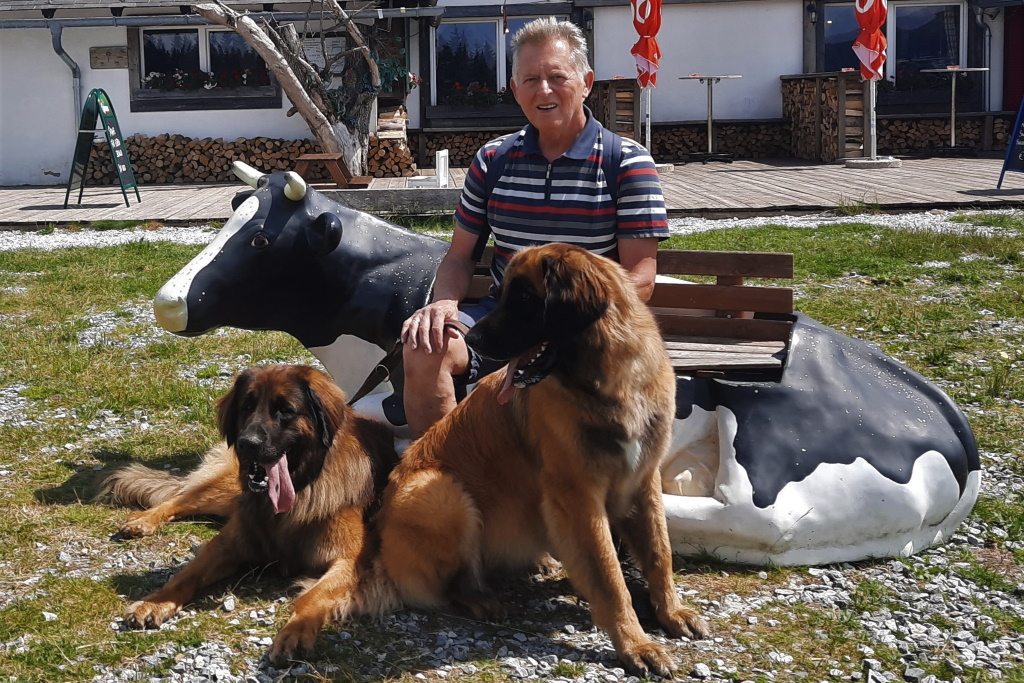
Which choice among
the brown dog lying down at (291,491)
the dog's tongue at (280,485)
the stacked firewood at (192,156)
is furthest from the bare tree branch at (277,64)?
the dog's tongue at (280,485)

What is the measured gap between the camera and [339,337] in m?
5.16

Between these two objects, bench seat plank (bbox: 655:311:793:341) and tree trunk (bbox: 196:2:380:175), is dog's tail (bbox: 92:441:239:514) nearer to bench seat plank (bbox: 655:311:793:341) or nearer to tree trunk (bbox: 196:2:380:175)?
bench seat plank (bbox: 655:311:793:341)

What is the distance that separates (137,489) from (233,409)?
1212mm

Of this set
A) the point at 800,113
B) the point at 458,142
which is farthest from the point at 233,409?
the point at 800,113

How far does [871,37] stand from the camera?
16062mm

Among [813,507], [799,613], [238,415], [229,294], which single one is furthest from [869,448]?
[229,294]

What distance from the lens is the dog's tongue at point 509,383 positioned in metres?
3.44

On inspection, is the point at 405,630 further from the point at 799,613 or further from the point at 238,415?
the point at 799,613

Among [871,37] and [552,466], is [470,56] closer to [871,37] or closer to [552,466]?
[871,37]

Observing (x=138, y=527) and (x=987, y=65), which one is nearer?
(x=138, y=527)

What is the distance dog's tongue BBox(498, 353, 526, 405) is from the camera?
11.3 feet

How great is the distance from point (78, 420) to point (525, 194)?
329 centimetres

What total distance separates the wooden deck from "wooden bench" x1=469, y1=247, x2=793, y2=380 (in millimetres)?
7427

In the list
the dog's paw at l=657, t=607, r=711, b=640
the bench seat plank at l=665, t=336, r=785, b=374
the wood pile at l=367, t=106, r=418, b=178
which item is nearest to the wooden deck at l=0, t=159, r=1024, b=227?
the wood pile at l=367, t=106, r=418, b=178
